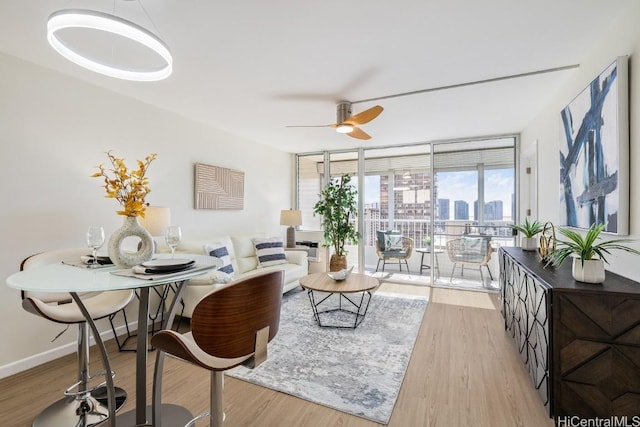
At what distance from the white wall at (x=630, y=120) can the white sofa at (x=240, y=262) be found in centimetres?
295

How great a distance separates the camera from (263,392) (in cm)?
209

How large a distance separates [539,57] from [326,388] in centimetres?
305

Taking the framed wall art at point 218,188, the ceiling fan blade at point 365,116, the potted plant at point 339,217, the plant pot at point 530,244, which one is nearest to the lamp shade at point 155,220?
the framed wall art at point 218,188

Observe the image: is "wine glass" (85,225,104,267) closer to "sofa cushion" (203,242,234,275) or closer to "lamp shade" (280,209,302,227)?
"sofa cushion" (203,242,234,275)

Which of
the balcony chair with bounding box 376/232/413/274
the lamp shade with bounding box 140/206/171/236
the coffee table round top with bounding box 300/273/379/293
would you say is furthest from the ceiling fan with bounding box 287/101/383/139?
the balcony chair with bounding box 376/232/413/274

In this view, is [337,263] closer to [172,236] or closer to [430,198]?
[430,198]

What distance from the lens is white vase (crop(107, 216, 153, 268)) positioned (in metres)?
1.57

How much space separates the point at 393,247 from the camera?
564 cm

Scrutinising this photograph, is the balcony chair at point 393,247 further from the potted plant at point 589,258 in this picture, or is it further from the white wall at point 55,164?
the potted plant at point 589,258

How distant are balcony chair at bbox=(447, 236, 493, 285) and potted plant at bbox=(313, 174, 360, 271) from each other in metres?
1.66

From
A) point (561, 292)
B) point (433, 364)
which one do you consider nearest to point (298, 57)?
point (561, 292)

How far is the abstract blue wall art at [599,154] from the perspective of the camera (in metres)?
1.75

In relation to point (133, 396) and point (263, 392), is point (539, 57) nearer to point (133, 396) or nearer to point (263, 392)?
point (263, 392)

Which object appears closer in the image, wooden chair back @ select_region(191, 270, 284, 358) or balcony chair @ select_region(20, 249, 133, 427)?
wooden chair back @ select_region(191, 270, 284, 358)
